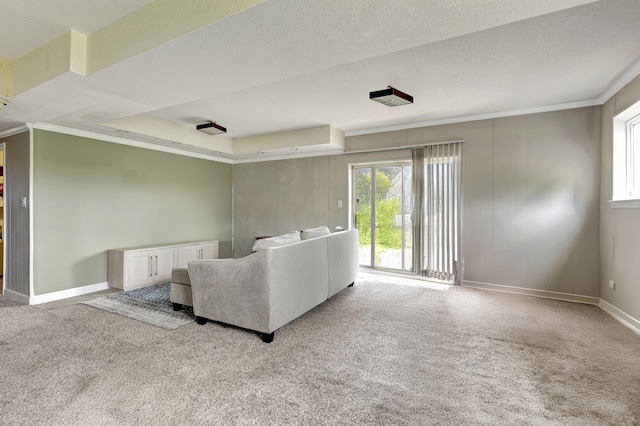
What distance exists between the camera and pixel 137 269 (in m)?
4.58

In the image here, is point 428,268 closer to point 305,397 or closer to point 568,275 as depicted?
point 568,275

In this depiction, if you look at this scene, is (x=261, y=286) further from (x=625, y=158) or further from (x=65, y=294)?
(x=625, y=158)

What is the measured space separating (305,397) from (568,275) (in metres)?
3.91

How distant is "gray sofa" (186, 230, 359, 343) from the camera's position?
2707 millimetres

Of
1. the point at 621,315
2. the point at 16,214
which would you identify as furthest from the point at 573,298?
the point at 16,214

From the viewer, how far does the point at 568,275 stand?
3.98 meters

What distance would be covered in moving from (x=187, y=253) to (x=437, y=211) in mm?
4262

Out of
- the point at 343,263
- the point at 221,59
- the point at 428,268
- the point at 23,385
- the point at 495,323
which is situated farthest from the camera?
the point at 428,268

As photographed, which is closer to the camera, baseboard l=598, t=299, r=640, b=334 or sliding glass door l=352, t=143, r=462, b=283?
baseboard l=598, t=299, r=640, b=334

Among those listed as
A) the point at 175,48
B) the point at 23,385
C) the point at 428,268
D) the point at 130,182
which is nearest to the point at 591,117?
the point at 428,268

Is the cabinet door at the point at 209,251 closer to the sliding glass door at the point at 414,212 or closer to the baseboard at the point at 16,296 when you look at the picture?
the baseboard at the point at 16,296

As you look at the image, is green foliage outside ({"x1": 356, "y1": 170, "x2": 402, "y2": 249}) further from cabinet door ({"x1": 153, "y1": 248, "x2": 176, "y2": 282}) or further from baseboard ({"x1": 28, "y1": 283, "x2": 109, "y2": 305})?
baseboard ({"x1": 28, "y1": 283, "x2": 109, "y2": 305})

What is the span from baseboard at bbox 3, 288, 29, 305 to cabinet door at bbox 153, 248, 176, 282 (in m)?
1.47

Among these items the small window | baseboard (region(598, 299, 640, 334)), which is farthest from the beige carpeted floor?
the small window
